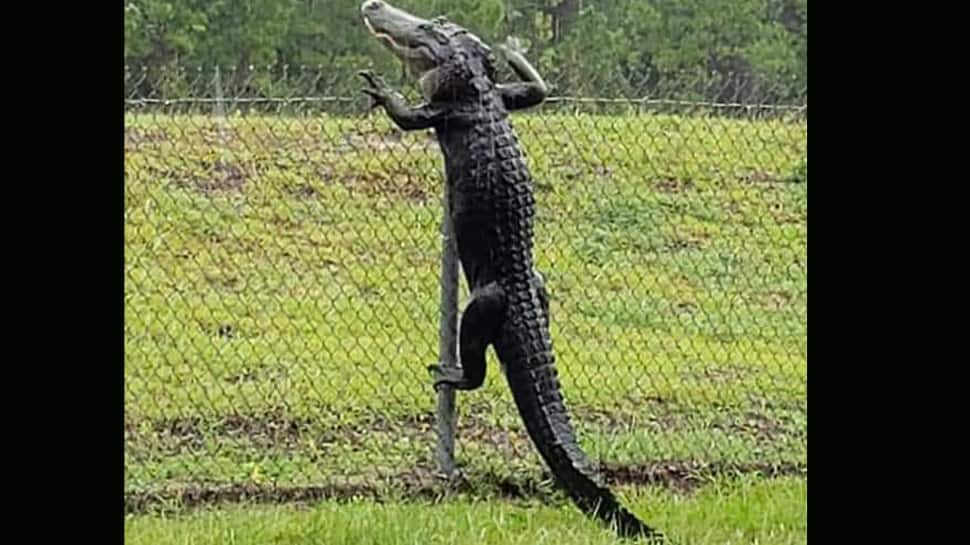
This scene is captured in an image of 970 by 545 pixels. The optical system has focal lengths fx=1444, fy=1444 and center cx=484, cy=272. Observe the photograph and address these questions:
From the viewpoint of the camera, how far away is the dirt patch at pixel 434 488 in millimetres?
4570

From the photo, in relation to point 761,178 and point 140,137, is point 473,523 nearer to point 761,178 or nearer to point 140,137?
point 140,137

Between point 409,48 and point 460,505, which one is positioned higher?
point 409,48

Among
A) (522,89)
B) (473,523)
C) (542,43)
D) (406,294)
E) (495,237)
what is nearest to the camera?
(495,237)

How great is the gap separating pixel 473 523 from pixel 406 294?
2335 mm

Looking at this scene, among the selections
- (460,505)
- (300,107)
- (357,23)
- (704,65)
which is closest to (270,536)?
(460,505)

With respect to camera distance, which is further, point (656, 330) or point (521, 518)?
point (656, 330)

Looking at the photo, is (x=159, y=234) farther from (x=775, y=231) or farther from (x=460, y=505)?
(x=775, y=231)

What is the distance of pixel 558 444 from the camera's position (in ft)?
13.6

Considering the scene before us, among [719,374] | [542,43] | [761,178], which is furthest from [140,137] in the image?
[542,43]

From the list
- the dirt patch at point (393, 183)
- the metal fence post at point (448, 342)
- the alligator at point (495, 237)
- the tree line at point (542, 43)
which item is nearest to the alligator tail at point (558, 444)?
the alligator at point (495, 237)

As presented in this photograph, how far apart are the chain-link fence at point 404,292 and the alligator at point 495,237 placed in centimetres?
69

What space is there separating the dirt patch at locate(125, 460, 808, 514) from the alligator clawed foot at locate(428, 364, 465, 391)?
40 cm

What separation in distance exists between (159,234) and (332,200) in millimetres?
819

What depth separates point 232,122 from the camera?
6.28 m
